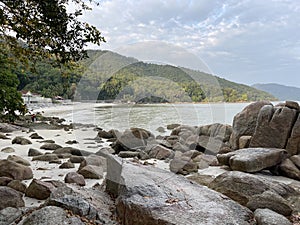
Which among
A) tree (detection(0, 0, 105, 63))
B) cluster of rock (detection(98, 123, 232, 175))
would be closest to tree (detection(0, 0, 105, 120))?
tree (detection(0, 0, 105, 63))

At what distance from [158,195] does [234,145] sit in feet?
21.6

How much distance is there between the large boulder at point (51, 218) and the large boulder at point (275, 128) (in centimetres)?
647

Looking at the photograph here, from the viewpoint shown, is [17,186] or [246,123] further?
[246,123]

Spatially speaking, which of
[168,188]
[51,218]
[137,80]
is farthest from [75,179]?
[137,80]

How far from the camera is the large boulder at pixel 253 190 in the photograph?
404 centimetres

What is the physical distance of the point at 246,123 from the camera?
31.4 feet

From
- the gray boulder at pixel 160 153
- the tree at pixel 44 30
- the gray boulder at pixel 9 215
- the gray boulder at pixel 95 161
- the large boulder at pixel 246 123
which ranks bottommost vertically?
the gray boulder at pixel 160 153

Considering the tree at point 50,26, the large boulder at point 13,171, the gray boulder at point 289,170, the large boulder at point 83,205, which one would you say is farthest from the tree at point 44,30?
the gray boulder at point 289,170

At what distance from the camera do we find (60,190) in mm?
3945

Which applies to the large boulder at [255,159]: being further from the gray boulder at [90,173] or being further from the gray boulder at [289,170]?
the gray boulder at [90,173]

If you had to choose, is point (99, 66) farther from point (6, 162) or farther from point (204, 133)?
point (204, 133)

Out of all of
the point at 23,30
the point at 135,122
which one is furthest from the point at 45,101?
the point at 23,30

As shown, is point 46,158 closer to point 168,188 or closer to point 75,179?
point 75,179

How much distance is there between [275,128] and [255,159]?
6.50 ft
